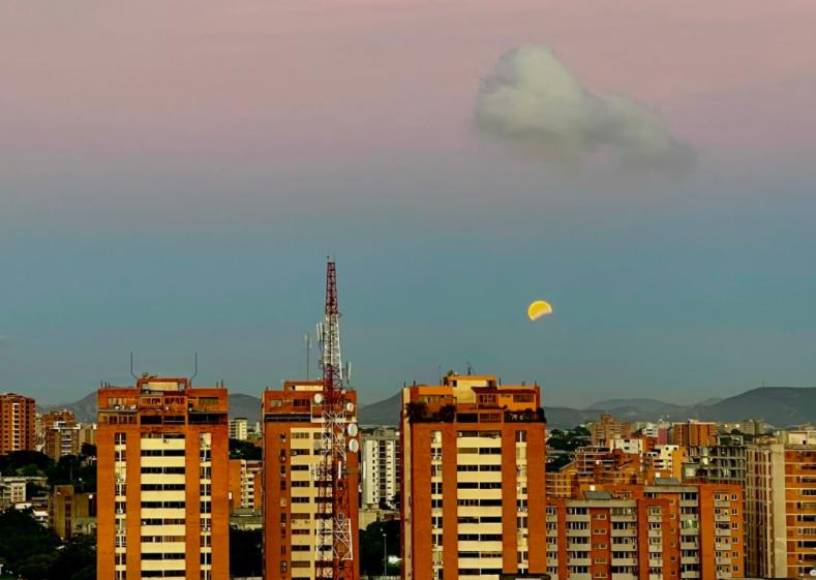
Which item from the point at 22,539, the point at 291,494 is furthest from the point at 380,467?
the point at 291,494

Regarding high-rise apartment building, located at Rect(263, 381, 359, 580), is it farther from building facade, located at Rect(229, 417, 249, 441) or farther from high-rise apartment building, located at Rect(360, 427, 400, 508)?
building facade, located at Rect(229, 417, 249, 441)

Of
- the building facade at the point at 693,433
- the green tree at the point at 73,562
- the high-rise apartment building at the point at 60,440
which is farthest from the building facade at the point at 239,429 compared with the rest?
the green tree at the point at 73,562

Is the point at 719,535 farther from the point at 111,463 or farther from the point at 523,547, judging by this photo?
the point at 111,463

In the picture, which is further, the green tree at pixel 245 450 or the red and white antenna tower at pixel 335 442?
the green tree at pixel 245 450

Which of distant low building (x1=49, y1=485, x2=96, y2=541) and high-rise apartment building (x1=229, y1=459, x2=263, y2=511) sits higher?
high-rise apartment building (x1=229, y1=459, x2=263, y2=511)

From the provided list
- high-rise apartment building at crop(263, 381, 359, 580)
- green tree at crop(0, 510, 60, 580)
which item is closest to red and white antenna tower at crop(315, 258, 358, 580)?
high-rise apartment building at crop(263, 381, 359, 580)

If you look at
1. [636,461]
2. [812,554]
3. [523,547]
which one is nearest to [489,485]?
[523,547]

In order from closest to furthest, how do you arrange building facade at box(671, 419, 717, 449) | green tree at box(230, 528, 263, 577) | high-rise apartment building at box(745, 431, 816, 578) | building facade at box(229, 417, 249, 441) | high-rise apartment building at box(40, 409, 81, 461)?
high-rise apartment building at box(745, 431, 816, 578) < green tree at box(230, 528, 263, 577) < building facade at box(671, 419, 717, 449) < high-rise apartment building at box(40, 409, 81, 461) < building facade at box(229, 417, 249, 441)

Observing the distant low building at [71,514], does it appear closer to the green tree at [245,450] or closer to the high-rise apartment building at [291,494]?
the green tree at [245,450]
